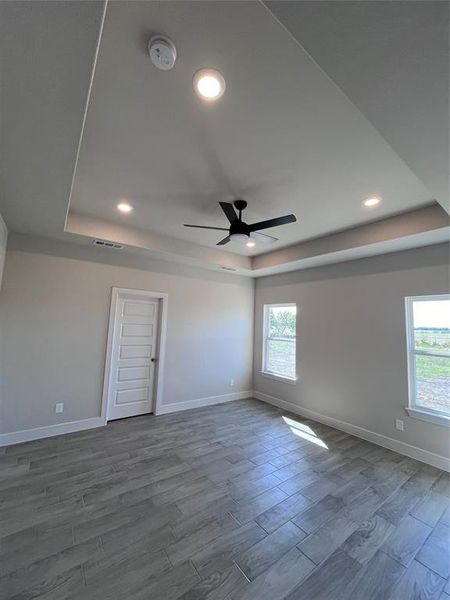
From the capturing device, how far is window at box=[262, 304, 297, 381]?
521 cm

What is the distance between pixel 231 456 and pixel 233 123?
3520 mm

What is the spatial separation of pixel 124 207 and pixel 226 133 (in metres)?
1.81

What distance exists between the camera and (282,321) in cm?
552

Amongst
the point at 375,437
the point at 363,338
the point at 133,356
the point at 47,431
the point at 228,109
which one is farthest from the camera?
the point at 133,356

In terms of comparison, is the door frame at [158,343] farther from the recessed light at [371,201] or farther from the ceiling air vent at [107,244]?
the recessed light at [371,201]

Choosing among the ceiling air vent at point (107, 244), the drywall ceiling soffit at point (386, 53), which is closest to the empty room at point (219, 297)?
the drywall ceiling soffit at point (386, 53)

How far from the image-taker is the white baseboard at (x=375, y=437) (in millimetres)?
3131

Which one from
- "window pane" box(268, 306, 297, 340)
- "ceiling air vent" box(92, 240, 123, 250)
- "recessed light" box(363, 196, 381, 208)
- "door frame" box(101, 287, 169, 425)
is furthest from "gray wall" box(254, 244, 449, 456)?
"ceiling air vent" box(92, 240, 123, 250)

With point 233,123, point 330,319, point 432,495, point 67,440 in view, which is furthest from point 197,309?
point 432,495

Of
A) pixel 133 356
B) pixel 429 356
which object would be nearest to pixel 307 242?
pixel 429 356

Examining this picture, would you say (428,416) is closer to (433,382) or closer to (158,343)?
(433,382)

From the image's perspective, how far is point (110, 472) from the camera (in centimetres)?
280

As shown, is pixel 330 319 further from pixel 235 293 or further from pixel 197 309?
pixel 197 309

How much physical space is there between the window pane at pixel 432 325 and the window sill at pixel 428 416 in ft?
2.58
